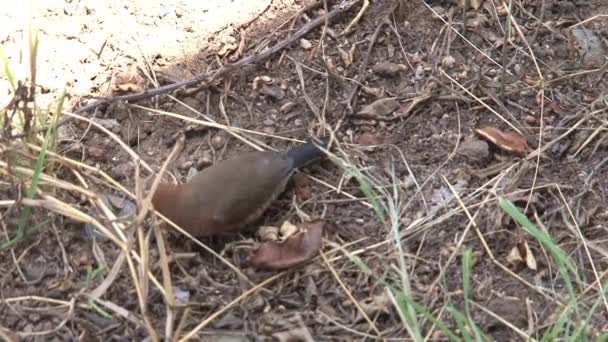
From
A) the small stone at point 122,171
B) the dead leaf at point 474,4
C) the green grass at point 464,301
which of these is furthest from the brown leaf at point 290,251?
the dead leaf at point 474,4

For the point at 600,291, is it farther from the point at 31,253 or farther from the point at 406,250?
the point at 31,253

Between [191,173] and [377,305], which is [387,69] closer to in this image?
[191,173]

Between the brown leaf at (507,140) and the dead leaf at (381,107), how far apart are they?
26cm

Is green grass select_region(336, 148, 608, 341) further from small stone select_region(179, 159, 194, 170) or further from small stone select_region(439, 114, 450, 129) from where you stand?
small stone select_region(179, 159, 194, 170)

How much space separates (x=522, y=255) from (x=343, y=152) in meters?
0.55

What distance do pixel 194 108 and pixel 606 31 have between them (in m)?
1.32

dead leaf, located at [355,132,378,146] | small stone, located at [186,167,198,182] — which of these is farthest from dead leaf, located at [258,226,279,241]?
dead leaf, located at [355,132,378,146]

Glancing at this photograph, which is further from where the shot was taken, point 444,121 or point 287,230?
point 444,121

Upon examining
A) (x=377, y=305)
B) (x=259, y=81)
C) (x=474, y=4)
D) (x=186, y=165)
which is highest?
(x=474, y=4)

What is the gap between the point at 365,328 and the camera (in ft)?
6.79

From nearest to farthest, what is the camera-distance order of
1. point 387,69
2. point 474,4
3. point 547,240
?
point 547,240 → point 387,69 → point 474,4

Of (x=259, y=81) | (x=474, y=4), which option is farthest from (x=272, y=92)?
(x=474, y=4)

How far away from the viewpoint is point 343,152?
2.40 metres

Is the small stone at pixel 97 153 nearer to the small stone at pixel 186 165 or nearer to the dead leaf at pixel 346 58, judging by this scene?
the small stone at pixel 186 165
